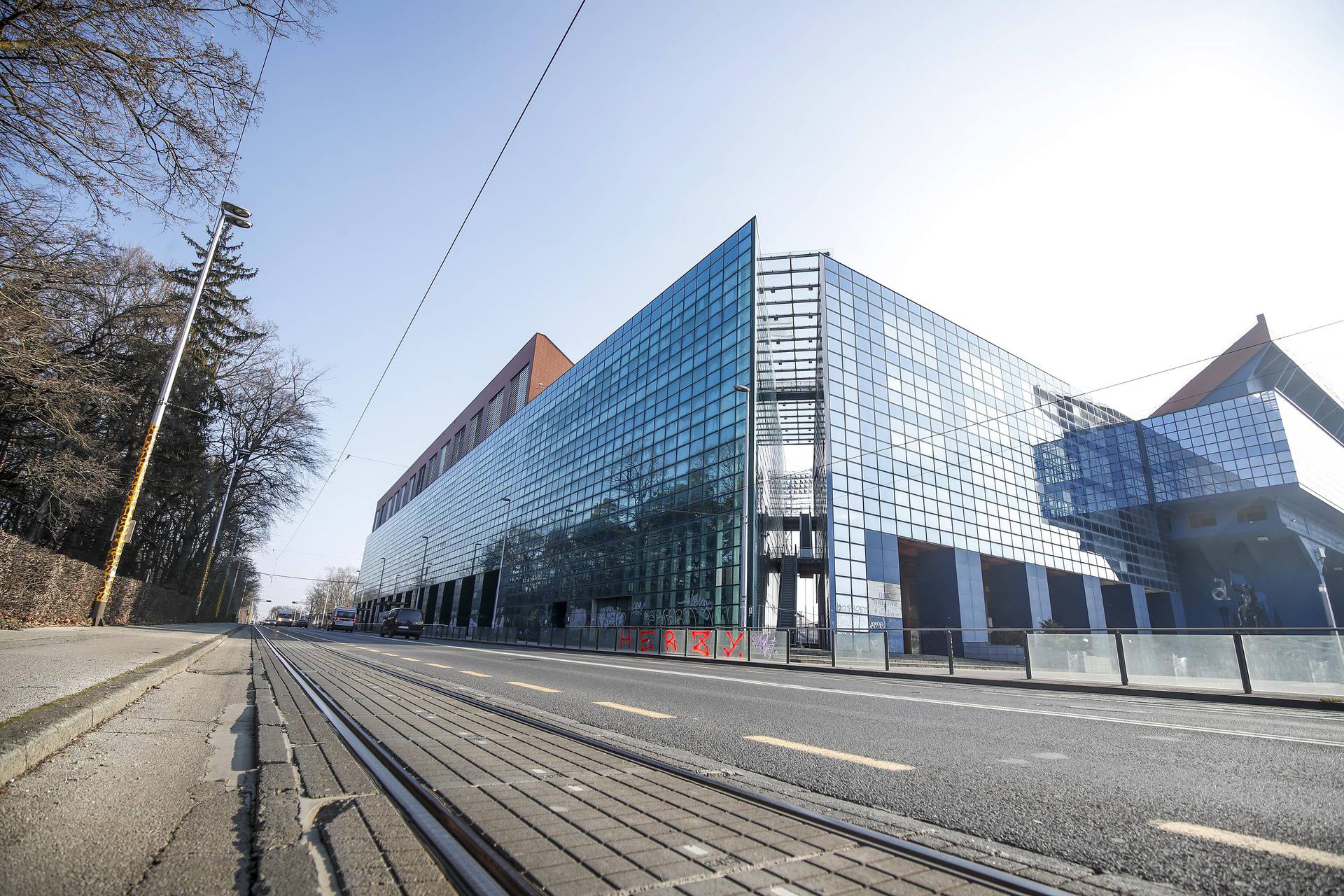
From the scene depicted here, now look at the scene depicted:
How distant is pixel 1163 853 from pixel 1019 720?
15.8 ft

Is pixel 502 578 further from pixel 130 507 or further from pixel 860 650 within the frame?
pixel 860 650

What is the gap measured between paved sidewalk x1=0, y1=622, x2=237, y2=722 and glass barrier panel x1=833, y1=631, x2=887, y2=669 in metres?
17.4

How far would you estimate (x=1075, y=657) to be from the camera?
1366cm

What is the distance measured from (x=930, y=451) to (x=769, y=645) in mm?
22217

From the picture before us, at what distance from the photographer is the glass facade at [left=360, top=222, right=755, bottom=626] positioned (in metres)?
35.2

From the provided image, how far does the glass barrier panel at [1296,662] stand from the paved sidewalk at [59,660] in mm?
16230

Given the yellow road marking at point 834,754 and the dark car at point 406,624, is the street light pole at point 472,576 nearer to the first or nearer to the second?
the dark car at point 406,624

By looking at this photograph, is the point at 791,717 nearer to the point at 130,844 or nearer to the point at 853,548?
the point at 130,844

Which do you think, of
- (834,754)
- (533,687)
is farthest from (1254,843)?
(533,687)

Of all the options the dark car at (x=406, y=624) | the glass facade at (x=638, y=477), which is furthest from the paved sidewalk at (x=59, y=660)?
the dark car at (x=406, y=624)

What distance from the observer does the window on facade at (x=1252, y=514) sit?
2019 inches

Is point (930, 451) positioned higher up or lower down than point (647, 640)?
higher up

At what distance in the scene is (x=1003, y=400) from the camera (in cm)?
4806

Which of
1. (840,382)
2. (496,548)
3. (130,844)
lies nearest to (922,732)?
(130,844)
